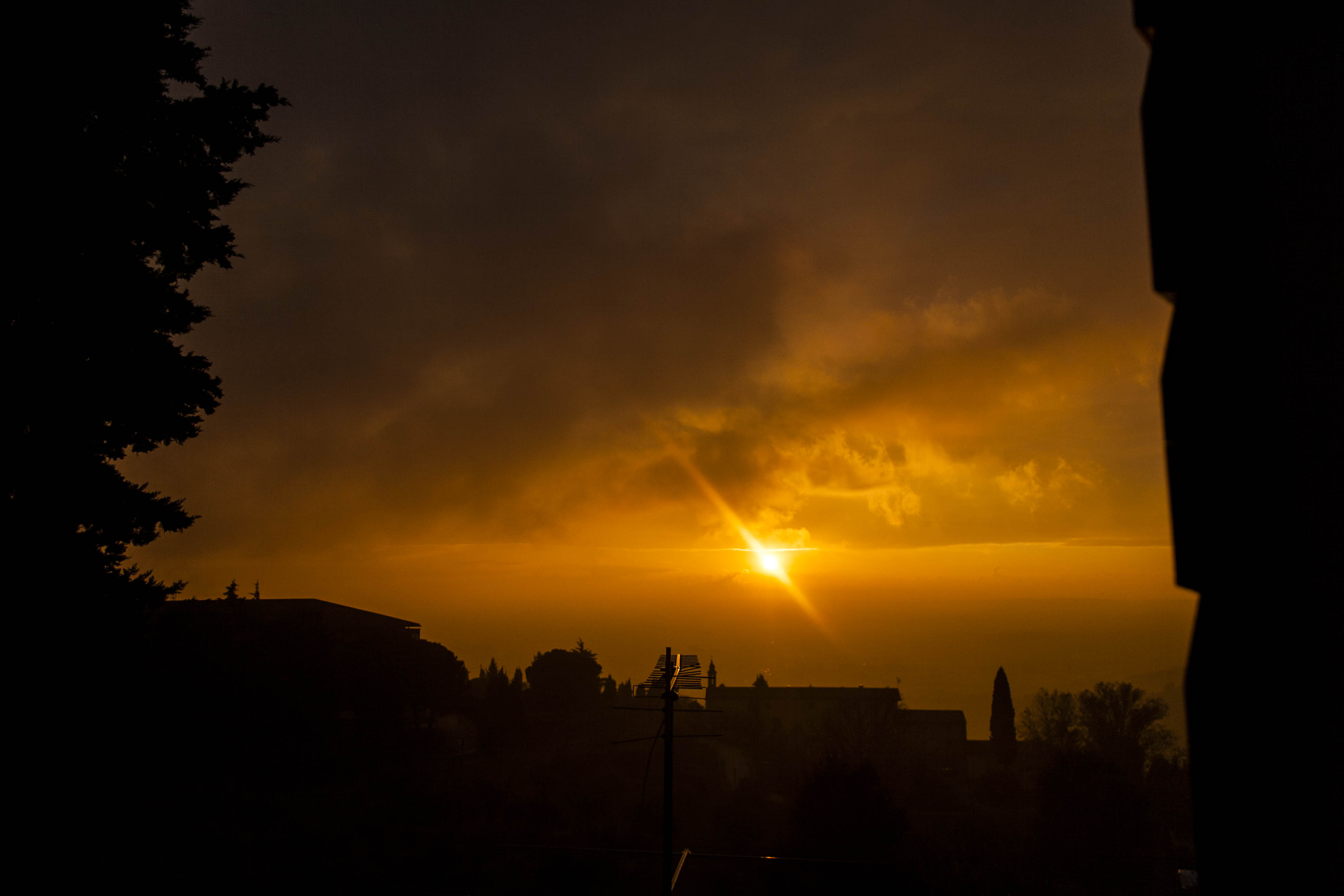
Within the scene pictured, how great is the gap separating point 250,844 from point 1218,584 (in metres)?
49.5

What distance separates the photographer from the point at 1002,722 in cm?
9306

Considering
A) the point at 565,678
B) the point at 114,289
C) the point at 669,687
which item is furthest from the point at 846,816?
the point at 565,678

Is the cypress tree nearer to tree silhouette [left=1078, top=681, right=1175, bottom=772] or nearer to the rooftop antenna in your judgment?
tree silhouette [left=1078, top=681, right=1175, bottom=772]

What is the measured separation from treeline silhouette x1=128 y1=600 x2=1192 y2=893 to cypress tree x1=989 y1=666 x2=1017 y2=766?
14.0 metres

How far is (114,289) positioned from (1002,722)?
105m

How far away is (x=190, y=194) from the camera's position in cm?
1149

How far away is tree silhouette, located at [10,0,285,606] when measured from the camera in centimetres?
1034

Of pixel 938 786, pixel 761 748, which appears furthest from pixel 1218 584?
pixel 761 748

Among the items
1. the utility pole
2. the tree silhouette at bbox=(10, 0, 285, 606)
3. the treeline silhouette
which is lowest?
the treeline silhouette

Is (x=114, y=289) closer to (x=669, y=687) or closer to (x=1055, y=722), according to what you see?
(x=669, y=687)

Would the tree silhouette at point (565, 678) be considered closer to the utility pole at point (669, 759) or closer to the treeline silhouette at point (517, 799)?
the treeline silhouette at point (517, 799)

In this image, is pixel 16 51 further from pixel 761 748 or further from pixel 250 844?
pixel 761 748

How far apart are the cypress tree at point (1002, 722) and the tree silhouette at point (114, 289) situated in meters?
99.2

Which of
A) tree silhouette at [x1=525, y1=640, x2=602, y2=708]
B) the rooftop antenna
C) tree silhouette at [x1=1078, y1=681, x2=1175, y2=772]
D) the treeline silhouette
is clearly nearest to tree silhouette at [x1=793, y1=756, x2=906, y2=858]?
the treeline silhouette
